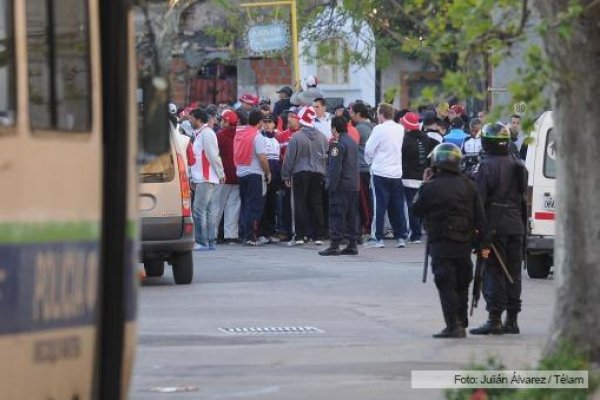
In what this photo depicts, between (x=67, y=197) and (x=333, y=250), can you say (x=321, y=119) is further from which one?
(x=67, y=197)

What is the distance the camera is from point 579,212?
10.6m

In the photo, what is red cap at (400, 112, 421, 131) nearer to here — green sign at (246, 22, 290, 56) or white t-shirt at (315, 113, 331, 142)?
white t-shirt at (315, 113, 331, 142)

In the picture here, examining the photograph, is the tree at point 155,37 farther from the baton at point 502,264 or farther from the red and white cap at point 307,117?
the red and white cap at point 307,117

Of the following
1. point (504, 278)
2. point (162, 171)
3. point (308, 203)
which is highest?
point (162, 171)

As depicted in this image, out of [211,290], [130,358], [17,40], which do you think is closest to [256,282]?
[211,290]

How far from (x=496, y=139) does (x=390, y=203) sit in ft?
31.4

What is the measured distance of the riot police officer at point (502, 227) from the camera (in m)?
14.8

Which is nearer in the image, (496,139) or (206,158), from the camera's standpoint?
(496,139)

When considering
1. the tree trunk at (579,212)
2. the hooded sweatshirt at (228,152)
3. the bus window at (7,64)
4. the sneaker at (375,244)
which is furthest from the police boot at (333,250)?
the bus window at (7,64)

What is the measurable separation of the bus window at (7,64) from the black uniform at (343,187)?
16.2m

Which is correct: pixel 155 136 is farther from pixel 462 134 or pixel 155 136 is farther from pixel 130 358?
pixel 462 134

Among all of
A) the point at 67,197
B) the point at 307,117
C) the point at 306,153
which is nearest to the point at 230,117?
the point at 307,117

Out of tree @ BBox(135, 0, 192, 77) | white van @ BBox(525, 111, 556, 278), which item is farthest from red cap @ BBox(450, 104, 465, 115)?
tree @ BBox(135, 0, 192, 77)

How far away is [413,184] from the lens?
976 inches
